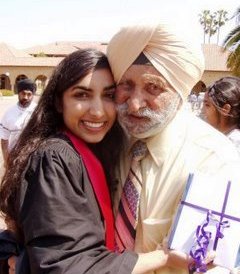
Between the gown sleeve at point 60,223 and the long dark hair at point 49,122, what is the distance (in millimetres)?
137

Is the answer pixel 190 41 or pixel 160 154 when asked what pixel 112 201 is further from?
pixel 190 41

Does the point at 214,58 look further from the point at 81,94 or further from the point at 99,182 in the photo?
the point at 99,182

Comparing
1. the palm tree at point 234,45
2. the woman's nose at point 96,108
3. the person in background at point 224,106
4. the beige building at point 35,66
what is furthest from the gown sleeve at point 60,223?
the beige building at point 35,66

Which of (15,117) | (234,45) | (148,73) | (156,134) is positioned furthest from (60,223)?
(234,45)

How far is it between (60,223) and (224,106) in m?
3.15

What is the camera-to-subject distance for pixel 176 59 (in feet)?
6.11

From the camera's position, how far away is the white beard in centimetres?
186

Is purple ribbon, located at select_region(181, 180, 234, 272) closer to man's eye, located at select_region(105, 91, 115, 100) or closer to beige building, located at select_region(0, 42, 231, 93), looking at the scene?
man's eye, located at select_region(105, 91, 115, 100)

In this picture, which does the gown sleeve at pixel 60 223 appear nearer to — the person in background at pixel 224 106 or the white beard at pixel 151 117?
the white beard at pixel 151 117

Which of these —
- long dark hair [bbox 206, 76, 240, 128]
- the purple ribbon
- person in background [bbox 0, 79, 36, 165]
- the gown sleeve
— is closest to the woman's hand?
the gown sleeve

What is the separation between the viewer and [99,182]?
180cm

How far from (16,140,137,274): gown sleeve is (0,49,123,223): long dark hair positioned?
0.14 meters

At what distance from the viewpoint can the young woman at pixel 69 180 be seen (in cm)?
154

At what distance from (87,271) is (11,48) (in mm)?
51085
